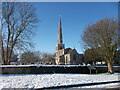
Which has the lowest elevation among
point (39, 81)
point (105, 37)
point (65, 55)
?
point (39, 81)

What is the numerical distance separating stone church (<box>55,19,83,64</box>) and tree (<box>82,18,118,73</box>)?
175 ft

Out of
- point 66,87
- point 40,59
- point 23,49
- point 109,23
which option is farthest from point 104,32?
point 40,59

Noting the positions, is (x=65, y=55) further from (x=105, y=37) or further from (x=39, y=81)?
(x=39, y=81)

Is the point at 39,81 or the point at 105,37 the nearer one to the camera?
the point at 39,81

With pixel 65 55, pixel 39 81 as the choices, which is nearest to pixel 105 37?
pixel 39 81

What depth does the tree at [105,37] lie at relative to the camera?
17.5 m

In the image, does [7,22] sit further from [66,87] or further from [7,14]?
[66,87]

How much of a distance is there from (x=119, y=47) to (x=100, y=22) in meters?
4.41

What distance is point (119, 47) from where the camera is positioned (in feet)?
60.0

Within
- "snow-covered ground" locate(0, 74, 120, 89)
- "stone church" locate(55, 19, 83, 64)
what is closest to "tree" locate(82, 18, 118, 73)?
"snow-covered ground" locate(0, 74, 120, 89)

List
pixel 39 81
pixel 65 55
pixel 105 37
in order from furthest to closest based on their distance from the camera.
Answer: pixel 65 55
pixel 105 37
pixel 39 81

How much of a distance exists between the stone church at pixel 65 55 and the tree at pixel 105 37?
175 ft

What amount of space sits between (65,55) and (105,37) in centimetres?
6239

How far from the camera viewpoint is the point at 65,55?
7969 centimetres
